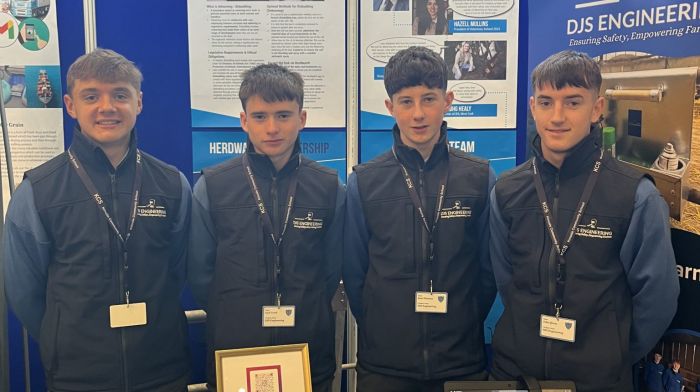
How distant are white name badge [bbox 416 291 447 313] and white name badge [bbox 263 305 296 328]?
0.56m

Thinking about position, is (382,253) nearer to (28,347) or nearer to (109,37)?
(109,37)

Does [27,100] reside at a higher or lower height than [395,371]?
higher

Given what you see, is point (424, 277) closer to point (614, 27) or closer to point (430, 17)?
point (614, 27)

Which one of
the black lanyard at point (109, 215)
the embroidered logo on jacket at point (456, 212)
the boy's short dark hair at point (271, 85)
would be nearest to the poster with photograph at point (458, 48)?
the boy's short dark hair at point (271, 85)

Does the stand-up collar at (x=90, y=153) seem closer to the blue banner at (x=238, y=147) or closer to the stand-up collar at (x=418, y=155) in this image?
the blue banner at (x=238, y=147)

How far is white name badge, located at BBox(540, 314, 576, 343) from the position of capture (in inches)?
87.5

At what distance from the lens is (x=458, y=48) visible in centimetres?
351

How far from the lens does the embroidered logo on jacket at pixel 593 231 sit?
2223 millimetres

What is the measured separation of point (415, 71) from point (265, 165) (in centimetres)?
78

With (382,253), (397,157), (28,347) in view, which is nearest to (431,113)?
(397,157)

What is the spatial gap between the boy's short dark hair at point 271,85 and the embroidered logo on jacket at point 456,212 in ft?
2.73

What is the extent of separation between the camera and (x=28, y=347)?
3396 millimetres

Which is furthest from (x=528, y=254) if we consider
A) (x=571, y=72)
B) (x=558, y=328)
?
(x=571, y=72)

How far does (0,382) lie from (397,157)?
84.7 inches
